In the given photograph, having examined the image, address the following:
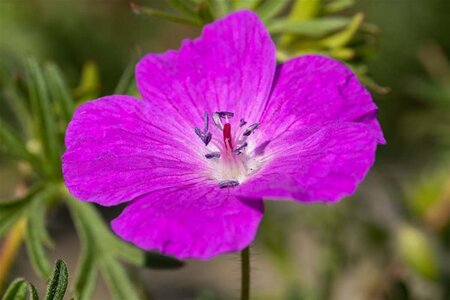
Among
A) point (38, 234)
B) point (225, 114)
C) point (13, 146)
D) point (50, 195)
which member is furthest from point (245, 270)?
point (13, 146)

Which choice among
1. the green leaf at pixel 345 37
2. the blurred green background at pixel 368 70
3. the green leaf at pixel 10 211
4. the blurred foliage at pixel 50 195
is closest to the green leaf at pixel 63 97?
the blurred foliage at pixel 50 195

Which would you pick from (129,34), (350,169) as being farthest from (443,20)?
(350,169)

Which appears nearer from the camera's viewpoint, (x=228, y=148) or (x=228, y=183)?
(x=228, y=183)

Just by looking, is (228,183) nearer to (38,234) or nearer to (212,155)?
(212,155)

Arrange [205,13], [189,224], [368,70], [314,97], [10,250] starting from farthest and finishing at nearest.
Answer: [368,70] → [10,250] → [205,13] → [314,97] → [189,224]

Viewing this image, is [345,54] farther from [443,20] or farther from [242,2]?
[443,20]

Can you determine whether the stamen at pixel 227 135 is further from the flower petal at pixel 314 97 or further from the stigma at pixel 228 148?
the flower petal at pixel 314 97

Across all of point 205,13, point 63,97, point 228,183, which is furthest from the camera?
point 63,97
